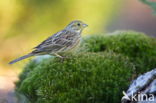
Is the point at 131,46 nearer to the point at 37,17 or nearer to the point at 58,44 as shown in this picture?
the point at 58,44

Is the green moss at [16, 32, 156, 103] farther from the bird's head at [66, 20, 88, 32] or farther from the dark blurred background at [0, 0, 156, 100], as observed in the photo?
the dark blurred background at [0, 0, 156, 100]

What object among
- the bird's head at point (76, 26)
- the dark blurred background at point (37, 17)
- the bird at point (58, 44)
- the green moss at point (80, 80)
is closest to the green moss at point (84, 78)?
the green moss at point (80, 80)

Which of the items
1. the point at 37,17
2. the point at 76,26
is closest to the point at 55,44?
the point at 76,26

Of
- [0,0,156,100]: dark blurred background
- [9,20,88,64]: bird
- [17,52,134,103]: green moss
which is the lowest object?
[17,52,134,103]: green moss

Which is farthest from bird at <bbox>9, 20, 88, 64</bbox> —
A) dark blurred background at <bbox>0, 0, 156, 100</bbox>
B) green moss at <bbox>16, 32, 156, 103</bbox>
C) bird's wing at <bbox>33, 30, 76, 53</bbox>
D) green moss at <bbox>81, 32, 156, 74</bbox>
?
dark blurred background at <bbox>0, 0, 156, 100</bbox>

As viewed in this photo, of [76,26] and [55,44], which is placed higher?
[76,26]

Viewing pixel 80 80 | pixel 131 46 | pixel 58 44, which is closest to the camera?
pixel 80 80

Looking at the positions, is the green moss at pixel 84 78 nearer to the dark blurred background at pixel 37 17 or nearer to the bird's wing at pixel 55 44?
the bird's wing at pixel 55 44
